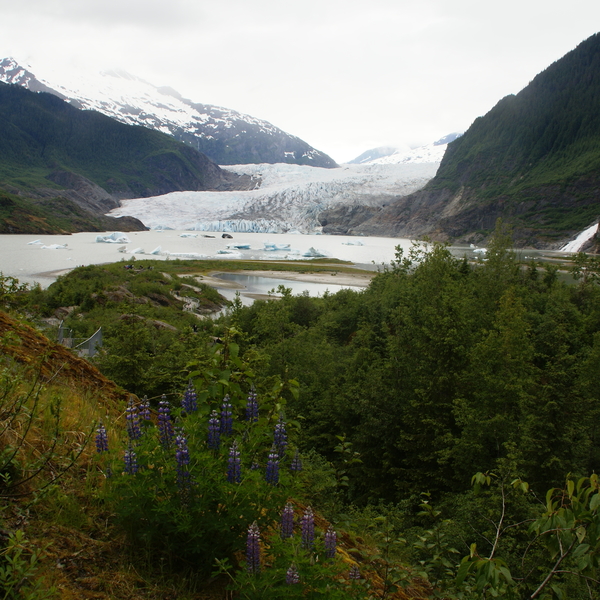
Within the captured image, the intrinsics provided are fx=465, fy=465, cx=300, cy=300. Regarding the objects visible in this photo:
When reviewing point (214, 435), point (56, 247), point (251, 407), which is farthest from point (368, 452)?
point (56, 247)

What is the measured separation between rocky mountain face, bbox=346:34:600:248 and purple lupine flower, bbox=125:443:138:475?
8865cm

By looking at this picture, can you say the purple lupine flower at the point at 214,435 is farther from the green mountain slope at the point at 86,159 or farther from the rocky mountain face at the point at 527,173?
the green mountain slope at the point at 86,159

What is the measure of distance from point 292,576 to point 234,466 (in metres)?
0.56

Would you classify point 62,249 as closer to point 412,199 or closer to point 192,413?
point 192,413

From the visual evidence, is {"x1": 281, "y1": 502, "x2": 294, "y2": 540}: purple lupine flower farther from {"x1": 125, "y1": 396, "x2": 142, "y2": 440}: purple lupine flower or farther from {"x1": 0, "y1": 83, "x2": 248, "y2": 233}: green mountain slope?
{"x1": 0, "y1": 83, "x2": 248, "y2": 233}: green mountain slope

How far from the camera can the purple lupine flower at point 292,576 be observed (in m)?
1.85

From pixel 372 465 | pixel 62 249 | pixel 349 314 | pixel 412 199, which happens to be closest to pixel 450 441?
pixel 372 465

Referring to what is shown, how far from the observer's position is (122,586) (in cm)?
220

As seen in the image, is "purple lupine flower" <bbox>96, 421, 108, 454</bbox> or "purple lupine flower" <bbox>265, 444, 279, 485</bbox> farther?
Result: "purple lupine flower" <bbox>96, 421, 108, 454</bbox>

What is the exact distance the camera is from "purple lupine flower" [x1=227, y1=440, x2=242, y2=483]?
87.8 inches

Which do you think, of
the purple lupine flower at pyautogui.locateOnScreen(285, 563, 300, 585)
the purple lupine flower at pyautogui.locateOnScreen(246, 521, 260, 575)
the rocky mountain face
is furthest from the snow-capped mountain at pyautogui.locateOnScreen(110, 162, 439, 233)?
the purple lupine flower at pyautogui.locateOnScreen(285, 563, 300, 585)

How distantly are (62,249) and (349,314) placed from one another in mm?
45452

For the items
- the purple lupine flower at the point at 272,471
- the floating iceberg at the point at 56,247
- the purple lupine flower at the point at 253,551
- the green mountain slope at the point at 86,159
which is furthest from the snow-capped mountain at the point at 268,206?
the purple lupine flower at the point at 253,551

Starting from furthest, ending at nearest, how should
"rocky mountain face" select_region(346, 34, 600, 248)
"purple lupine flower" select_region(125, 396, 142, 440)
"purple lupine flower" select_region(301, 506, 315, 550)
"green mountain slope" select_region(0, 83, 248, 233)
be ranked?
"green mountain slope" select_region(0, 83, 248, 233) → "rocky mountain face" select_region(346, 34, 600, 248) → "purple lupine flower" select_region(125, 396, 142, 440) → "purple lupine flower" select_region(301, 506, 315, 550)
